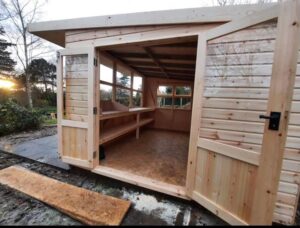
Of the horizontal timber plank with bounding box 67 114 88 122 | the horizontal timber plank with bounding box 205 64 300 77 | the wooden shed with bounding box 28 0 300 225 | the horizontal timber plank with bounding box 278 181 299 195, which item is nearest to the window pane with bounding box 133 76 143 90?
the wooden shed with bounding box 28 0 300 225

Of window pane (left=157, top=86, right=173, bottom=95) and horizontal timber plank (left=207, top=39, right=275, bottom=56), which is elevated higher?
horizontal timber plank (left=207, top=39, right=275, bottom=56)

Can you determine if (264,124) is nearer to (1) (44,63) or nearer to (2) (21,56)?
(2) (21,56)

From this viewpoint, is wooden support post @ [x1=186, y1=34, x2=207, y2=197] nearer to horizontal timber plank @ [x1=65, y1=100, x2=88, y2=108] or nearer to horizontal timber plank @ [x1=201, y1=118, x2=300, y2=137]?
horizontal timber plank @ [x1=201, y1=118, x2=300, y2=137]

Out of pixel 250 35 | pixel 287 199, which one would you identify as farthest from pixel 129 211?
pixel 250 35

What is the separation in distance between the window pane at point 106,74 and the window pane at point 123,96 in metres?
0.48

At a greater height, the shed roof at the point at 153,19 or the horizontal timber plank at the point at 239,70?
the shed roof at the point at 153,19

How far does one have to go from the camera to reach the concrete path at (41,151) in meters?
2.92

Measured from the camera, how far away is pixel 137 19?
196cm

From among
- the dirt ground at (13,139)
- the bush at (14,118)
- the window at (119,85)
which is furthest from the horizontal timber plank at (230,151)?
the bush at (14,118)

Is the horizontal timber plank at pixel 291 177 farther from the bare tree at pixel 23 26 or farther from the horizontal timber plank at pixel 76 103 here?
the bare tree at pixel 23 26

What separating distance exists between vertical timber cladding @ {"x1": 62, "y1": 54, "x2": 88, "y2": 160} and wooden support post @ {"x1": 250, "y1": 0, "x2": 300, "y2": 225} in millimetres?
2224

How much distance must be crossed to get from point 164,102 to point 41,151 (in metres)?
4.30

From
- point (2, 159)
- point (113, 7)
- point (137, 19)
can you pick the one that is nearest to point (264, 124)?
point (137, 19)

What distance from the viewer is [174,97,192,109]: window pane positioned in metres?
5.94
